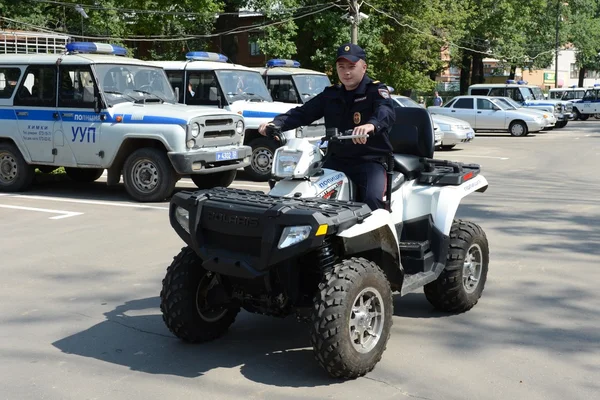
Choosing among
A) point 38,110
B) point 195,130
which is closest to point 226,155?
point 195,130

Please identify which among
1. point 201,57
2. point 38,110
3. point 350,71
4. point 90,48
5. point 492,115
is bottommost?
point 38,110

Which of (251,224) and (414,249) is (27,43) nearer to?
(414,249)

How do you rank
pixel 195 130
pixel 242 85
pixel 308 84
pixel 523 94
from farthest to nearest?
1. pixel 523 94
2. pixel 308 84
3. pixel 242 85
4. pixel 195 130

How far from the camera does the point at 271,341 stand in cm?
544

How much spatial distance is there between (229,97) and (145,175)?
11.4 ft

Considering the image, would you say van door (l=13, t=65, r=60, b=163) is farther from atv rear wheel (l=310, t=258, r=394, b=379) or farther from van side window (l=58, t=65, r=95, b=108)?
atv rear wheel (l=310, t=258, r=394, b=379)

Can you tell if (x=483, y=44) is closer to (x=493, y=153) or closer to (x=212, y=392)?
(x=493, y=153)

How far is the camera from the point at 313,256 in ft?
15.9

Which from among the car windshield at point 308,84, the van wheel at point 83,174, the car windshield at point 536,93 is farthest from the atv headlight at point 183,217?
the car windshield at point 536,93

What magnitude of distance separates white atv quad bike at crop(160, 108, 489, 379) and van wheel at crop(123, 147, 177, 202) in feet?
21.5

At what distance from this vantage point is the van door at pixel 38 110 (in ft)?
41.1

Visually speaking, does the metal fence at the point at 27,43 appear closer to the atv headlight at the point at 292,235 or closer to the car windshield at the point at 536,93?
the atv headlight at the point at 292,235

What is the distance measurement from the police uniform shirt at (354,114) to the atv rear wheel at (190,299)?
1.14m

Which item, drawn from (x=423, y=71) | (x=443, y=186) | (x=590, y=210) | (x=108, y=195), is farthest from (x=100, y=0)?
(x=443, y=186)
